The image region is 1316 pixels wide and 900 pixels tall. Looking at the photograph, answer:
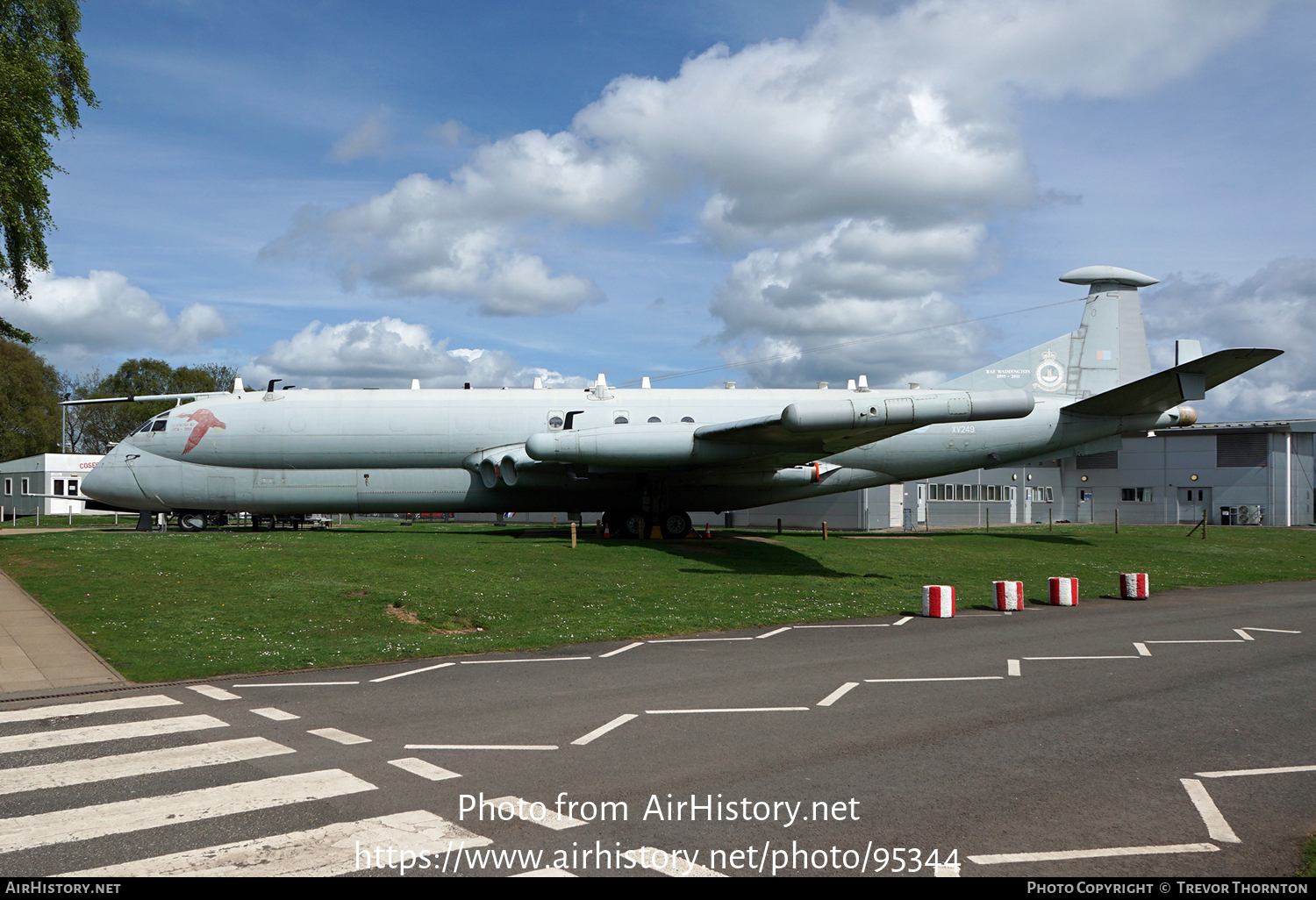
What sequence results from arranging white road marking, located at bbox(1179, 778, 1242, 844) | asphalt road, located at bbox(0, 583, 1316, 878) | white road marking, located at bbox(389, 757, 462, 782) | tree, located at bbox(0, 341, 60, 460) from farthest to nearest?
1. tree, located at bbox(0, 341, 60, 460)
2. white road marking, located at bbox(389, 757, 462, 782)
3. white road marking, located at bbox(1179, 778, 1242, 844)
4. asphalt road, located at bbox(0, 583, 1316, 878)

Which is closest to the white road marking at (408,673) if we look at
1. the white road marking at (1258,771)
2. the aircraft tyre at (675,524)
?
the white road marking at (1258,771)

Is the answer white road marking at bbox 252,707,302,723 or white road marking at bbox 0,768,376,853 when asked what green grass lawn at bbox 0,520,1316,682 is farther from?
white road marking at bbox 0,768,376,853

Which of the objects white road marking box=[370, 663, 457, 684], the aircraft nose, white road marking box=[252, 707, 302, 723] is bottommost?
white road marking box=[370, 663, 457, 684]

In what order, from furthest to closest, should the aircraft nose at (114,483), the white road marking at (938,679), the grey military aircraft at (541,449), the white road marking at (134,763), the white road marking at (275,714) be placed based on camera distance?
the aircraft nose at (114,483)
the grey military aircraft at (541,449)
the white road marking at (938,679)
the white road marking at (275,714)
the white road marking at (134,763)

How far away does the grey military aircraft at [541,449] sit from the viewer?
25156 mm

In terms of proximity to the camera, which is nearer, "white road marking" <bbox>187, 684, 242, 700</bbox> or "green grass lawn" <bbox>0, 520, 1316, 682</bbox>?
"white road marking" <bbox>187, 684, 242, 700</bbox>

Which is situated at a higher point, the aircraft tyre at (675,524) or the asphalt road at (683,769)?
the aircraft tyre at (675,524)

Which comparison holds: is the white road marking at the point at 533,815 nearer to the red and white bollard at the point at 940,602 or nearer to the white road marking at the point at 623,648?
the white road marking at the point at 623,648

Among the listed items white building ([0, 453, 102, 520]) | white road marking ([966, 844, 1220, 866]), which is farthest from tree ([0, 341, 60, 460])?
white road marking ([966, 844, 1220, 866])

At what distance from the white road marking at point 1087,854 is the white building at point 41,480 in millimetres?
62215

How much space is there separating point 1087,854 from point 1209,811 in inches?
56.1

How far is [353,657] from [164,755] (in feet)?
15.6

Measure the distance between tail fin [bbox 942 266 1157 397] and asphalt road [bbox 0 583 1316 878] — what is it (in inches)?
832

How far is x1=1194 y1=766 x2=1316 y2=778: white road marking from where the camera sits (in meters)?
6.91
